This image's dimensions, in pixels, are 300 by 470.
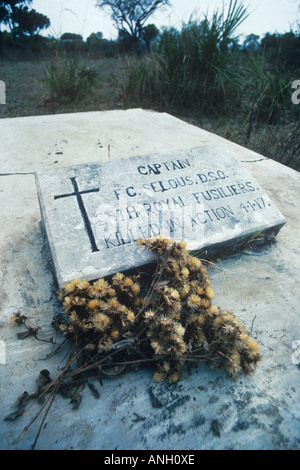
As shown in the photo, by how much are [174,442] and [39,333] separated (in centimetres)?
72

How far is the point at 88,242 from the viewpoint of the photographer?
1513mm

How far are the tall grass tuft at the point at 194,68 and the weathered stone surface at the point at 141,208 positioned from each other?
328 centimetres

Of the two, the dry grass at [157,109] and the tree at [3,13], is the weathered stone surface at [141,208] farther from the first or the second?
the tree at [3,13]

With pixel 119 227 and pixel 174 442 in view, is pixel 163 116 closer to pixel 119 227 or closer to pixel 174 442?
pixel 119 227

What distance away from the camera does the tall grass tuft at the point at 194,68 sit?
14.9 feet

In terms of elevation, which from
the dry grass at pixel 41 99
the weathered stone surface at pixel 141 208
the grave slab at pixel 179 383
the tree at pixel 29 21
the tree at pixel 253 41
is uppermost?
the tree at pixel 29 21

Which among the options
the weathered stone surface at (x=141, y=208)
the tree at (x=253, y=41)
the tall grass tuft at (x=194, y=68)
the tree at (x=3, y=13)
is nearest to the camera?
the weathered stone surface at (x=141, y=208)

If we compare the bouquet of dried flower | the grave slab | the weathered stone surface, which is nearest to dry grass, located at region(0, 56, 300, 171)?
the grave slab

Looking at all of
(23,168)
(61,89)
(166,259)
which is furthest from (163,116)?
(166,259)

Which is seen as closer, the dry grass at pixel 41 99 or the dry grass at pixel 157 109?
the dry grass at pixel 157 109

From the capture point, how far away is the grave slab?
1.02m

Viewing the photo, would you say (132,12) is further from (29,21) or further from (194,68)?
(194,68)

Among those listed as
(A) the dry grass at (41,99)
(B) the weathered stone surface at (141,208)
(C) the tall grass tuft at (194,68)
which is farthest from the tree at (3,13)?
(B) the weathered stone surface at (141,208)

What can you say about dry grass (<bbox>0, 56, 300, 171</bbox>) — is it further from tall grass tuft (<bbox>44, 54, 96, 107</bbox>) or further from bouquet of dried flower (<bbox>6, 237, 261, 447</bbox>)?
bouquet of dried flower (<bbox>6, 237, 261, 447</bbox>)
